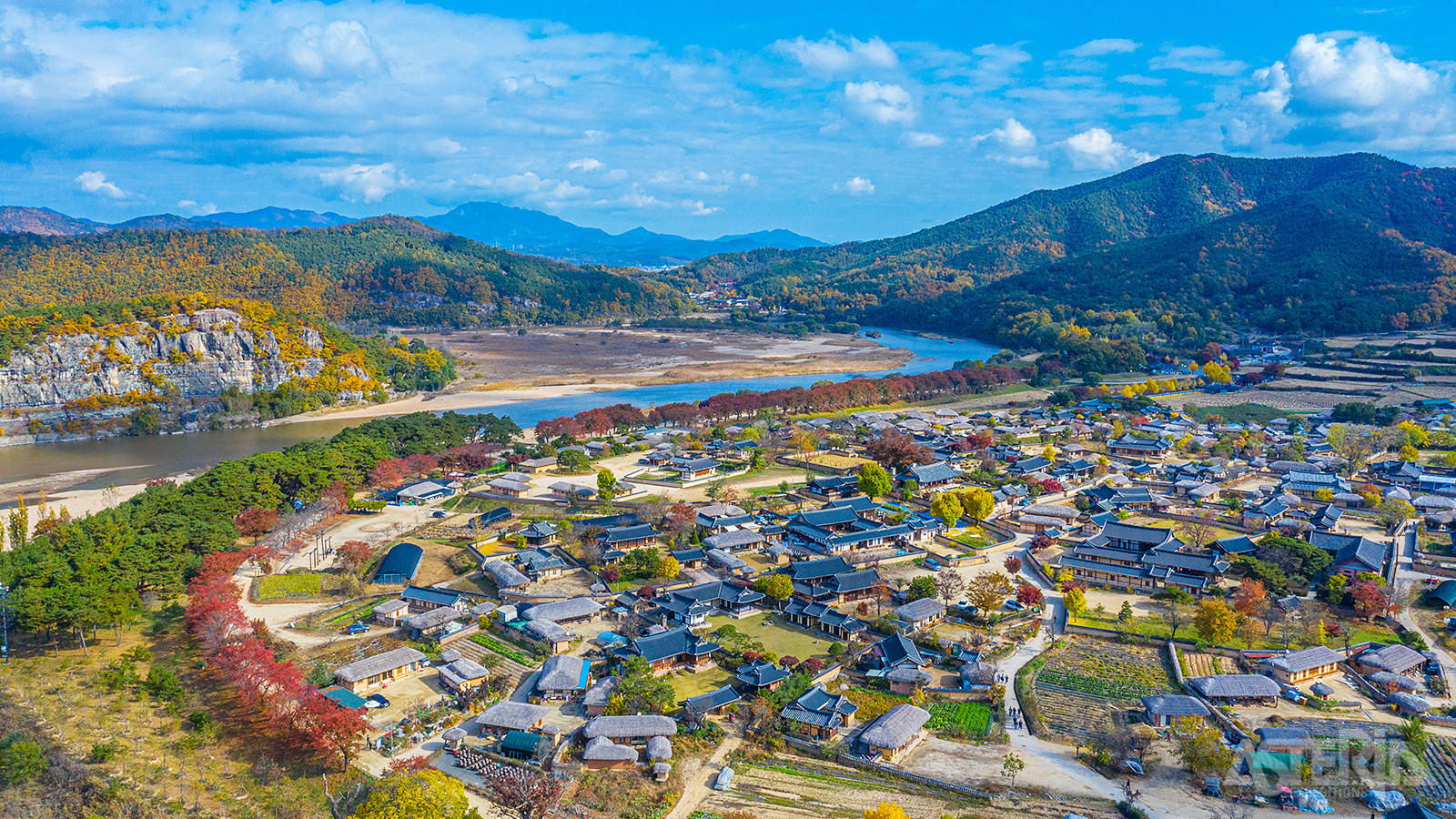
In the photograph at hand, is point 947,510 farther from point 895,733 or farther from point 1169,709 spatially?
point 895,733

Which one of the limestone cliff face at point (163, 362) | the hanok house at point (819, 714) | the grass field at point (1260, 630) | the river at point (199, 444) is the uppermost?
the limestone cliff face at point (163, 362)

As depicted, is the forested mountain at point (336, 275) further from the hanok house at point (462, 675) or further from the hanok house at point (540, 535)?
the hanok house at point (462, 675)

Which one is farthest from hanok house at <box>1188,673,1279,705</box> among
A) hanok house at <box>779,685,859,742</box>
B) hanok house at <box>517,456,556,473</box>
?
hanok house at <box>517,456,556,473</box>

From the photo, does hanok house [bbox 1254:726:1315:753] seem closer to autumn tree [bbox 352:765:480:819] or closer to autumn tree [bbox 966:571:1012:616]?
autumn tree [bbox 966:571:1012:616]

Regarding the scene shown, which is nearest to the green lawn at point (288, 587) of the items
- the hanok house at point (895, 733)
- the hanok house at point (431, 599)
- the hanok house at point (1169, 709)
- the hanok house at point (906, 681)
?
the hanok house at point (431, 599)

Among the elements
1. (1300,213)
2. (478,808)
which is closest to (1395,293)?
(1300,213)

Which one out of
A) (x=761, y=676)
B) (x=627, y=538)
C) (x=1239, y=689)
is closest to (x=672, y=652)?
(x=761, y=676)
